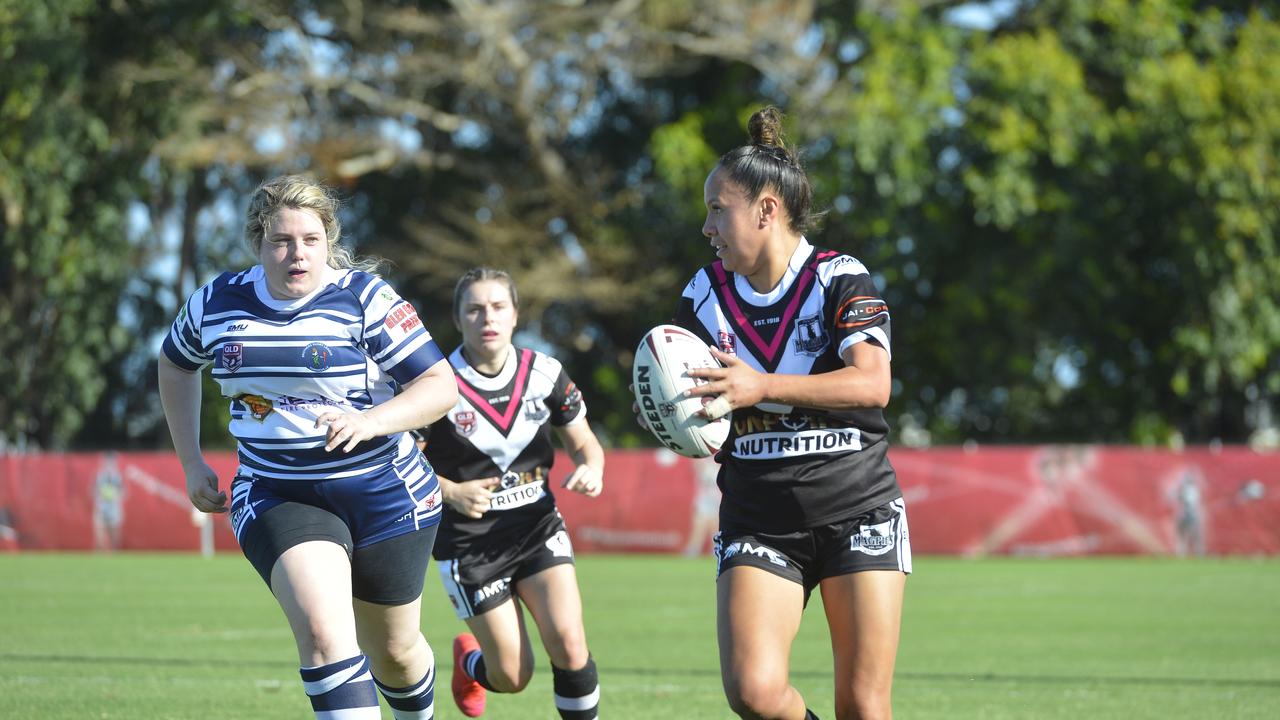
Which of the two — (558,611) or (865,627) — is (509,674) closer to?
(558,611)

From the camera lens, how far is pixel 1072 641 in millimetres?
11961

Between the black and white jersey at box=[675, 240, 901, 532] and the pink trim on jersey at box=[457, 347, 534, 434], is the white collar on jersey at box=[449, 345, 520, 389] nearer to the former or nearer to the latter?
the pink trim on jersey at box=[457, 347, 534, 434]

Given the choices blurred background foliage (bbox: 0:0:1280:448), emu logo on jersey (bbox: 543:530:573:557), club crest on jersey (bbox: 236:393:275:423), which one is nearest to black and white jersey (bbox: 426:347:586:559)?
emu logo on jersey (bbox: 543:530:573:557)

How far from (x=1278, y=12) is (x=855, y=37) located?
8.76 m

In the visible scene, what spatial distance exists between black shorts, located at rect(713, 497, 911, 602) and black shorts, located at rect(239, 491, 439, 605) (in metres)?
1.20

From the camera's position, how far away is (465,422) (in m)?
7.21

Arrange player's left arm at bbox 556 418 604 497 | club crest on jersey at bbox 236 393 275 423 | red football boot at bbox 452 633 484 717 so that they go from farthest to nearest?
red football boot at bbox 452 633 484 717 < player's left arm at bbox 556 418 604 497 < club crest on jersey at bbox 236 393 275 423

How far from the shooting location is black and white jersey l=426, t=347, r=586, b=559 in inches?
283

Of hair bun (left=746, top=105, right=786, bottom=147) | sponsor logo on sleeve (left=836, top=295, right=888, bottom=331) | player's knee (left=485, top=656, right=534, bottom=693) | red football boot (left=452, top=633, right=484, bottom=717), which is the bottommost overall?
red football boot (left=452, top=633, right=484, bottom=717)

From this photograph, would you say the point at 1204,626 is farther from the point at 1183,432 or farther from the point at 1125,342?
the point at 1183,432

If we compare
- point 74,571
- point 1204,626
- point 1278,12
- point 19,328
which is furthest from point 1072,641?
Result: point 19,328

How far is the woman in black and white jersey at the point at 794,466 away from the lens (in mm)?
4824

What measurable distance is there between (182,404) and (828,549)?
2.39 meters

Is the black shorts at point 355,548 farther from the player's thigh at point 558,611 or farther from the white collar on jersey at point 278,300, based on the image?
the player's thigh at point 558,611
